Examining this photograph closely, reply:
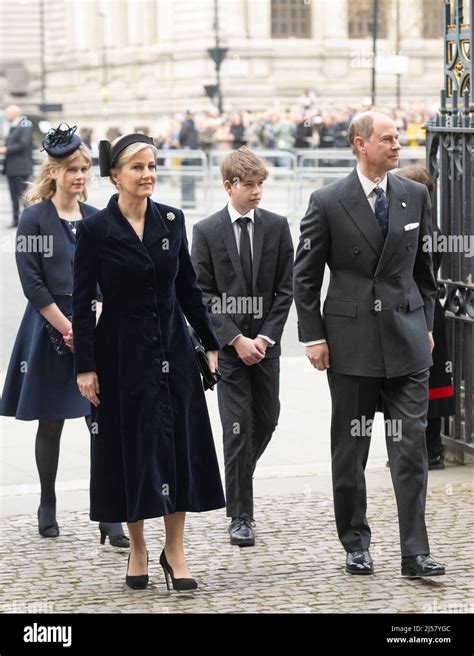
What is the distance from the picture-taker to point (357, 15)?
68750mm

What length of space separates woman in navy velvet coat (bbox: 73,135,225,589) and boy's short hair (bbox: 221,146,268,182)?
2.96 ft

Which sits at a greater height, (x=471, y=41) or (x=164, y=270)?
(x=471, y=41)

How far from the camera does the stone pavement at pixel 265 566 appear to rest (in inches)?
224

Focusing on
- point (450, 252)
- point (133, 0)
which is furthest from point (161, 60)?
point (450, 252)

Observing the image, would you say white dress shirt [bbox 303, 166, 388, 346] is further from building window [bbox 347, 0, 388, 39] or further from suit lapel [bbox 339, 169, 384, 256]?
building window [bbox 347, 0, 388, 39]

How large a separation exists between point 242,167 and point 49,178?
38.4 inches

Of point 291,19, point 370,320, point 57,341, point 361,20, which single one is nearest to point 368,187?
point 370,320

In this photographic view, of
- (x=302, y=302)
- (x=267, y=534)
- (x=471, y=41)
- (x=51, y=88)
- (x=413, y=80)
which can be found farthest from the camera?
(x=51, y=88)

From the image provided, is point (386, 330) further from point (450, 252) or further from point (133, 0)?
point (133, 0)

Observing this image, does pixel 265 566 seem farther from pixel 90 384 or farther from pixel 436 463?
pixel 436 463

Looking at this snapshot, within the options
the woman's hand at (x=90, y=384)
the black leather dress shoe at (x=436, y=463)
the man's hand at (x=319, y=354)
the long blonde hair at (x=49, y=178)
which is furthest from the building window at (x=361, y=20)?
the woman's hand at (x=90, y=384)

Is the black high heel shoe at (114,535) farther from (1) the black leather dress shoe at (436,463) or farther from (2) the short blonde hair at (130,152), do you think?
(1) the black leather dress shoe at (436,463)

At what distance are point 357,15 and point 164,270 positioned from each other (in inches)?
2546
